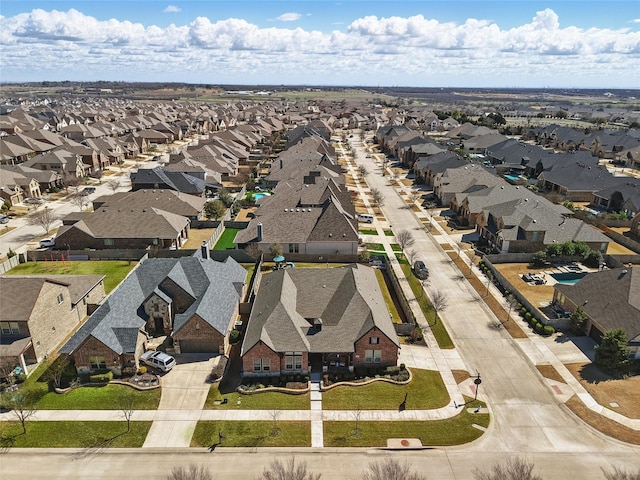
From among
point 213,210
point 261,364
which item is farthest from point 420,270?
point 213,210

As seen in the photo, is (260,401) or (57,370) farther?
(57,370)

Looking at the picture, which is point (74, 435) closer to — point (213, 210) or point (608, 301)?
point (608, 301)

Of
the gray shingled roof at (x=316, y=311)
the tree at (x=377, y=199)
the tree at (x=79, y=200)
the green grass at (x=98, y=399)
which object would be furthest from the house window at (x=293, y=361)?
the tree at (x=79, y=200)

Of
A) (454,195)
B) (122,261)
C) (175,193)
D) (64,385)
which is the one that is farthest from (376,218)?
(64,385)

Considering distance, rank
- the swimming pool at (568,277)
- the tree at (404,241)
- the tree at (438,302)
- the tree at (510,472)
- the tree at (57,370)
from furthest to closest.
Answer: the tree at (404,241), the swimming pool at (568,277), the tree at (438,302), the tree at (57,370), the tree at (510,472)

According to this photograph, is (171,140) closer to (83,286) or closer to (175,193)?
(175,193)

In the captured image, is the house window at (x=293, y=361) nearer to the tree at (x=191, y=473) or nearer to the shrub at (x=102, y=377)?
the tree at (x=191, y=473)

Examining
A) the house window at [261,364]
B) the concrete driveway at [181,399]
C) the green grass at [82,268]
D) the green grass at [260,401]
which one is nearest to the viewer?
the concrete driveway at [181,399]
